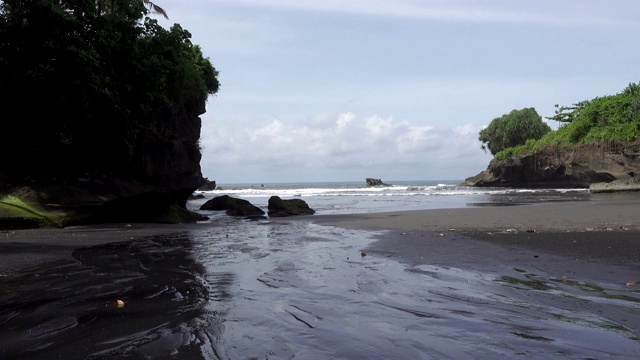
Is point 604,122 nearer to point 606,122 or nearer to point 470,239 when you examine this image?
point 606,122

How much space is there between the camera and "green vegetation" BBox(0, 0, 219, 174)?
14.6 meters

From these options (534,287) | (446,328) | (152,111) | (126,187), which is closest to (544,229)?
(534,287)

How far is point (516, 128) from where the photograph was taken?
7306cm

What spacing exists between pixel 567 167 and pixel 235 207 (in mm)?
43554

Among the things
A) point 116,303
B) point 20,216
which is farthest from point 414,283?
point 20,216

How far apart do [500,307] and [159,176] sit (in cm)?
1772

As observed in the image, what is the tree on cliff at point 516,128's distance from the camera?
72500mm

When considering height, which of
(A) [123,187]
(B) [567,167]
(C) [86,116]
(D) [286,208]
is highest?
(C) [86,116]

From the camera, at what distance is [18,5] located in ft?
49.1

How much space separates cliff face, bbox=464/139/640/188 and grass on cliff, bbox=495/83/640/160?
2.45 ft

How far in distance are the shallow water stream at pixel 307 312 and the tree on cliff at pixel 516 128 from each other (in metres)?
73.1

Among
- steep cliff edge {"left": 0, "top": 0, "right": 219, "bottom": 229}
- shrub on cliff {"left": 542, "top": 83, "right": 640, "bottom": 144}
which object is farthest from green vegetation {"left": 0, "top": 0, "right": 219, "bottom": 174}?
shrub on cliff {"left": 542, "top": 83, "right": 640, "bottom": 144}

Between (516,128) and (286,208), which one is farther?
(516,128)

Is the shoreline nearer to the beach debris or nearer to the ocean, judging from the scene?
Result: the beach debris
